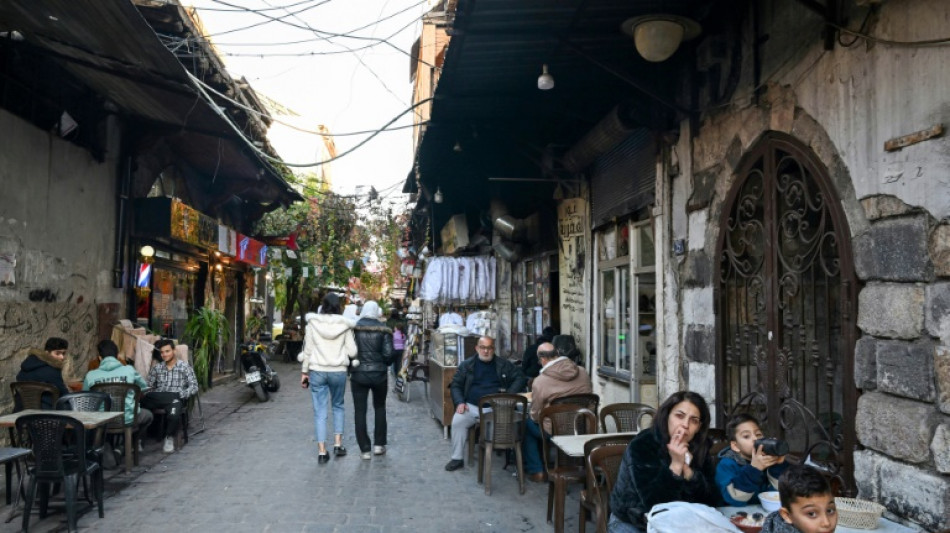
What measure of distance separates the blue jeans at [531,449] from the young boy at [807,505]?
13.8ft

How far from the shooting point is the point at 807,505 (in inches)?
109

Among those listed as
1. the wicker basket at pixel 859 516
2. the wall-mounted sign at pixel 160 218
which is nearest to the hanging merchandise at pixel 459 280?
the wall-mounted sign at pixel 160 218

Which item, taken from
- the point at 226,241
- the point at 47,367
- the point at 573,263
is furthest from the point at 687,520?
the point at 226,241

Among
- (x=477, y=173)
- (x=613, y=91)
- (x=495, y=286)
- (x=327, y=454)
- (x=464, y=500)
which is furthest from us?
(x=495, y=286)

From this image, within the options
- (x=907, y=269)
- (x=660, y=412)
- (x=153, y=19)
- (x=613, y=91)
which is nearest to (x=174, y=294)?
(x=153, y=19)

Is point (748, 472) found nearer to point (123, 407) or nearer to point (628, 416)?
point (628, 416)

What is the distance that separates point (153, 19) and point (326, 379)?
16.1 feet

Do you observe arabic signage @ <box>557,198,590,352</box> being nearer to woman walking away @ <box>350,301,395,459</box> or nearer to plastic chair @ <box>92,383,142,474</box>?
woman walking away @ <box>350,301,395,459</box>

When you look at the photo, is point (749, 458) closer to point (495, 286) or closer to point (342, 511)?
point (342, 511)

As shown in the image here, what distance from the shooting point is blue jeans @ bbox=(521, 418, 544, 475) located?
699 cm

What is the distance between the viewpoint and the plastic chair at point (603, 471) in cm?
436

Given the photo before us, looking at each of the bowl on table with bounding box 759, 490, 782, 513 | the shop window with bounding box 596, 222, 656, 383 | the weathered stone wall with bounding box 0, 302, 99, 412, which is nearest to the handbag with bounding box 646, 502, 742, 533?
the bowl on table with bounding box 759, 490, 782, 513

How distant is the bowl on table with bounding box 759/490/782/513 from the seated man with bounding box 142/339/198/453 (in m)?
7.03

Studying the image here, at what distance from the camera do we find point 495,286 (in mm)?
15094
